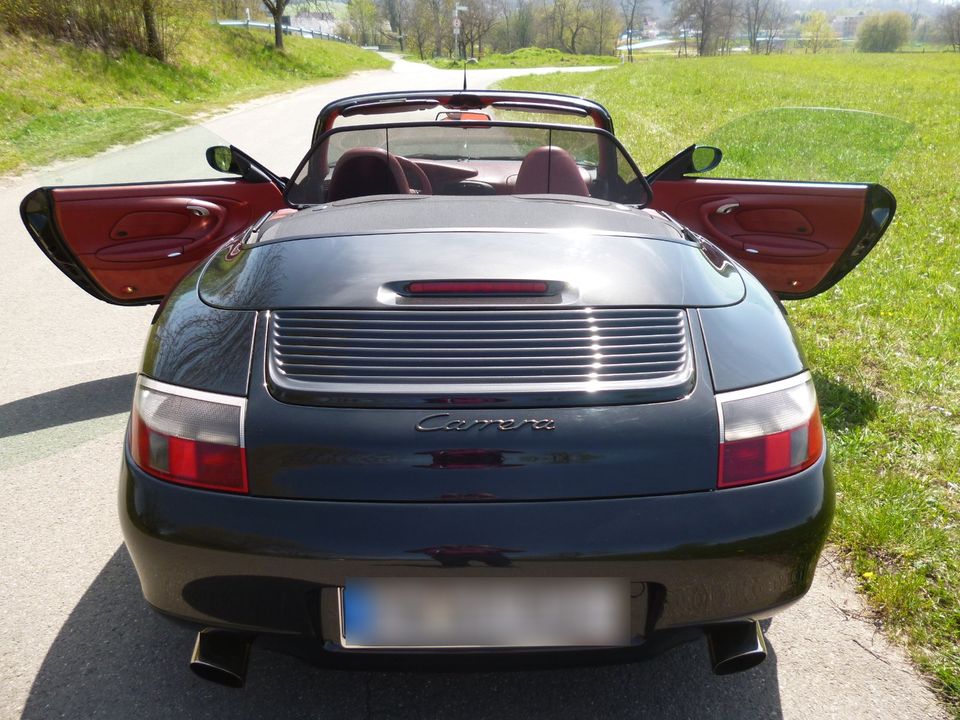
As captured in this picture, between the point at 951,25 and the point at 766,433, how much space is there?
126449mm

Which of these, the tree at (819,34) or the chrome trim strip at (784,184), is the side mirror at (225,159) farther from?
the tree at (819,34)

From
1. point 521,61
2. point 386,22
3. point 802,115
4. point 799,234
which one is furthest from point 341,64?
point 386,22

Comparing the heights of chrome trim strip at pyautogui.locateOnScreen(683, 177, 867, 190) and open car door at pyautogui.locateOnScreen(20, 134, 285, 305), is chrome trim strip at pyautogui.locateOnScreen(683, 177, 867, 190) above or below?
above

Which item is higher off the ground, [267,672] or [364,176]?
[364,176]

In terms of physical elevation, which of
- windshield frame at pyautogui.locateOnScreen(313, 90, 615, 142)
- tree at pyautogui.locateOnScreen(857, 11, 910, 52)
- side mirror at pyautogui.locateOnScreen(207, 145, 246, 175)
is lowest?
tree at pyautogui.locateOnScreen(857, 11, 910, 52)

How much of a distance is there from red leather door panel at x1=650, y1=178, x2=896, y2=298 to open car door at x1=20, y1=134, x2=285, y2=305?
1.86 metres

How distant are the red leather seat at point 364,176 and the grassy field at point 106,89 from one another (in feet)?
18.2

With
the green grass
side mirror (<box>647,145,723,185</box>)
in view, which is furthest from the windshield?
the green grass

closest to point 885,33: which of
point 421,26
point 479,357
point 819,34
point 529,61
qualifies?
point 819,34

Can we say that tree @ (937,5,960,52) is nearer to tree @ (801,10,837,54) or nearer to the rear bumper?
tree @ (801,10,837,54)

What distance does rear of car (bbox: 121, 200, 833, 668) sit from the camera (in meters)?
1.69

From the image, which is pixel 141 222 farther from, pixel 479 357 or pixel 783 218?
pixel 783 218

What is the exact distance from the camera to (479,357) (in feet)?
5.99

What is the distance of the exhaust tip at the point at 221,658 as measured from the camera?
189 centimetres
